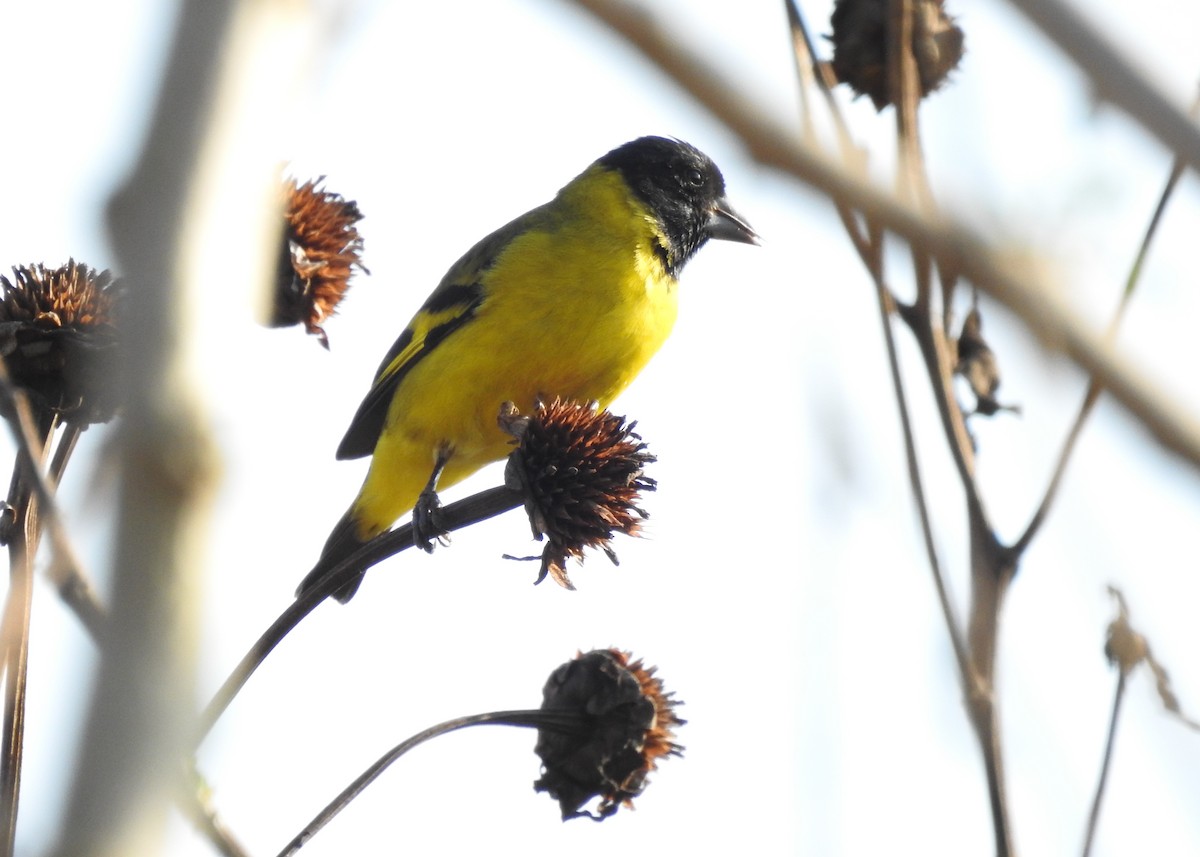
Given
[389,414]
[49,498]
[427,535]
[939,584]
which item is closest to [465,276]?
[389,414]

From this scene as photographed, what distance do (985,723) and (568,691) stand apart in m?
1.37

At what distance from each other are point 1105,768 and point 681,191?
413 cm

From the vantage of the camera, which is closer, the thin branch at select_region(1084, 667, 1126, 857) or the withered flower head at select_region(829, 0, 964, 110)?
the thin branch at select_region(1084, 667, 1126, 857)

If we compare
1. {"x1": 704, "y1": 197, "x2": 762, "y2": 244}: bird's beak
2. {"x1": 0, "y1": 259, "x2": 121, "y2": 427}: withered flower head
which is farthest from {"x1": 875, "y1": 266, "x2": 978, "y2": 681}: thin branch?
{"x1": 704, "y1": 197, "x2": 762, "y2": 244}: bird's beak

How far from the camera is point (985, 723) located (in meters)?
2.00

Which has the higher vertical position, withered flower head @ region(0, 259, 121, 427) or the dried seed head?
withered flower head @ region(0, 259, 121, 427)

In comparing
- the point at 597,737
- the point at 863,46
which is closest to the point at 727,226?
the point at 863,46

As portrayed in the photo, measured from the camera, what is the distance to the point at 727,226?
5.95 m

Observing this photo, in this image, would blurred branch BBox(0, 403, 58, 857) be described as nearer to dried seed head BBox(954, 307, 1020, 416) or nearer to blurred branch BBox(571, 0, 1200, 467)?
blurred branch BBox(571, 0, 1200, 467)

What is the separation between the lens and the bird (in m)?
4.68

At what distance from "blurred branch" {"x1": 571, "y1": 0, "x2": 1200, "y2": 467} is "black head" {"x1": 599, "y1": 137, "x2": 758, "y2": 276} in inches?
183

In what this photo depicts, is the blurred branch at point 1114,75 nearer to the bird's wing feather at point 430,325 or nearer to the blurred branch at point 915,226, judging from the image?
the blurred branch at point 915,226

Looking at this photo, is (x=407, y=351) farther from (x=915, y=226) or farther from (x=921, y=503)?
(x=915, y=226)

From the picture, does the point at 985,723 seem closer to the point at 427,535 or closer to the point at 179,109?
the point at 179,109
